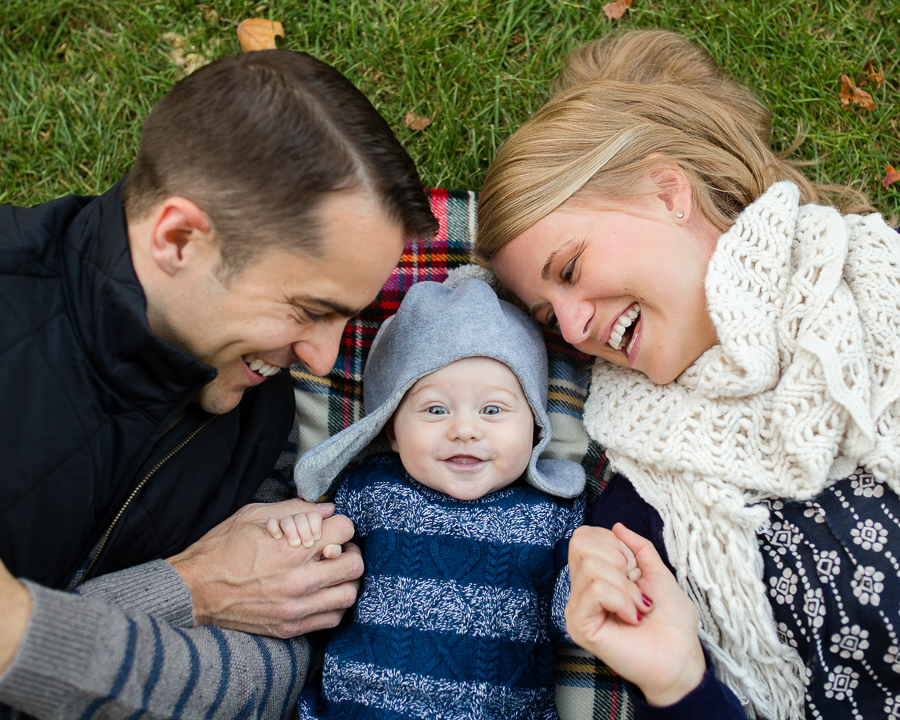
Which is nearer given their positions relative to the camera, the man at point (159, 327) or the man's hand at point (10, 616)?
the man's hand at point (10, 616)

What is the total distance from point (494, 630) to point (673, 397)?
118 centimetres

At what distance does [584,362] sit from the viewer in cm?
339

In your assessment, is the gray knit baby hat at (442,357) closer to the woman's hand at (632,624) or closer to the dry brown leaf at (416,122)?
the woman's hand at (632,624)

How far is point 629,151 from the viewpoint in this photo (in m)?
2.81

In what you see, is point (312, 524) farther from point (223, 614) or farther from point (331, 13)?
point (331, 13)

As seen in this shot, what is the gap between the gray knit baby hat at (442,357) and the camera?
294 cm

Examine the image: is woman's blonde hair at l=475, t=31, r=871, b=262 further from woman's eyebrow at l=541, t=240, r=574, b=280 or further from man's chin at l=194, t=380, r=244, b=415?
man's chin at l=194, t=380, r=244, b=415

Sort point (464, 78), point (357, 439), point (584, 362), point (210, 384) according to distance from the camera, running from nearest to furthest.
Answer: point (210, 384)
point (357, 439)
point (584, 362)
point (464, 78)

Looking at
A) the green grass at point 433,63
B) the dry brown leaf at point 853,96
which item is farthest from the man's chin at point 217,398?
the dry brown leaf at point 853,96

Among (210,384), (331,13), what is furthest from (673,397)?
(331,13)

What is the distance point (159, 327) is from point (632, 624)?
1820 millimetres

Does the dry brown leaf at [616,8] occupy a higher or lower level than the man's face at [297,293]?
higher

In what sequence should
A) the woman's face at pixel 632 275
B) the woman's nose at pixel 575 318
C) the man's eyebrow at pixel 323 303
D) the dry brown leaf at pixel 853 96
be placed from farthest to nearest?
1. the dry brown leaf at pixel 853 96
2. the woman's nose at pixel 575 318
3. the woman's face at pixel 632 275
4. the man's eyebrow at pixel 323 303

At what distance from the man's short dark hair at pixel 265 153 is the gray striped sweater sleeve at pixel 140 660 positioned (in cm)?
116
